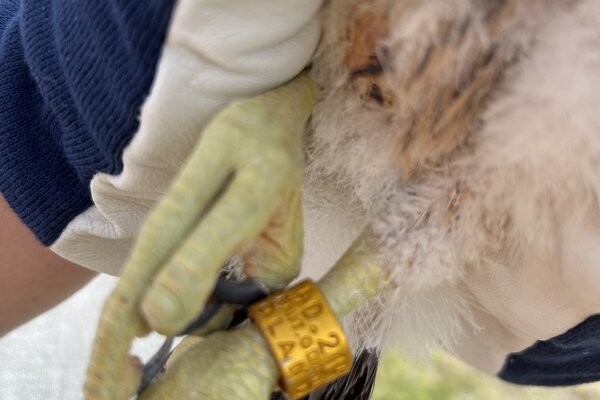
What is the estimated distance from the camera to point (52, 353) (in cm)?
80

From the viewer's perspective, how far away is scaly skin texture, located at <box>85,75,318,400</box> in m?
0.22

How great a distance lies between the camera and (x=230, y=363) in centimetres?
25

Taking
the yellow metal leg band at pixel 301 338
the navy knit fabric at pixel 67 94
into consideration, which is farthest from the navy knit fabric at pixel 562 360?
the navy knit fabric at pixel 67 94

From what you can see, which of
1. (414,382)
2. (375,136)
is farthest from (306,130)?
(414,382)

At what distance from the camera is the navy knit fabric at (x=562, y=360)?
14.1 inches

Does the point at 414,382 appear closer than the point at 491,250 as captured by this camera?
No

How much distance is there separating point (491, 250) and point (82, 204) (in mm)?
235

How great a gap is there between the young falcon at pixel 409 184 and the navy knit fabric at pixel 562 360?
0.15ft

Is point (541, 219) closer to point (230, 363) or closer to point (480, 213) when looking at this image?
point (480, 213)

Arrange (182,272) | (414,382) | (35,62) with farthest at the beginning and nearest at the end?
(414,382)
(35,62)
(182,272)

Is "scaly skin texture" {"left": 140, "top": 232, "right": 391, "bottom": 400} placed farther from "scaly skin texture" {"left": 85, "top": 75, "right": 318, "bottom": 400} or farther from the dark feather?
the dark feather

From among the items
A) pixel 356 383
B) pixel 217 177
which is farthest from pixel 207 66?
pixel 356 383

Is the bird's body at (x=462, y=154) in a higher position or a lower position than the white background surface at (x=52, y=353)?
higher

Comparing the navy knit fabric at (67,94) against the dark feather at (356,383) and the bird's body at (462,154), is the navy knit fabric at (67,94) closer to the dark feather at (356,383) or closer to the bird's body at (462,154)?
the bird's body at (462,154)
